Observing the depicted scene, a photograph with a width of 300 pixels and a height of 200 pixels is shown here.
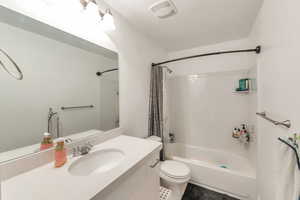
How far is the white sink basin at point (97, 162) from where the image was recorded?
854mm

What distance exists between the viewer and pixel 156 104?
191cm

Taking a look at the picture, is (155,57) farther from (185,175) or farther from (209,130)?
(185,175)

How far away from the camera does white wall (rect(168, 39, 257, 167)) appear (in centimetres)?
201

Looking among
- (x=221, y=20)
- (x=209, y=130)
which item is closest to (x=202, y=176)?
(x=209, y=130)

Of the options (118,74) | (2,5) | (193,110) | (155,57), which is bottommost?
(193,110)

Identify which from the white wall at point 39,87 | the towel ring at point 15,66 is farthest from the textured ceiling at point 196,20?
the towel ring at point 15,66

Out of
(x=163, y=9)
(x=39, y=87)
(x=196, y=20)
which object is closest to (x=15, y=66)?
(x=39, y=87)

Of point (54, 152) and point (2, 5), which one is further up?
point (2, 5)

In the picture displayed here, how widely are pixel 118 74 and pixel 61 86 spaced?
2.00ft

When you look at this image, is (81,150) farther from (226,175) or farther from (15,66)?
(226,175)

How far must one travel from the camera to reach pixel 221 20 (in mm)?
1551

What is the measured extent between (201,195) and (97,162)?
143 centimetres

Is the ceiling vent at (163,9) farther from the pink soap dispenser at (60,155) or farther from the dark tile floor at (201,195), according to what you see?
the dark tile floor at (201,195)

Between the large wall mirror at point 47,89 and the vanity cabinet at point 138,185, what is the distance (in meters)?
0.59
